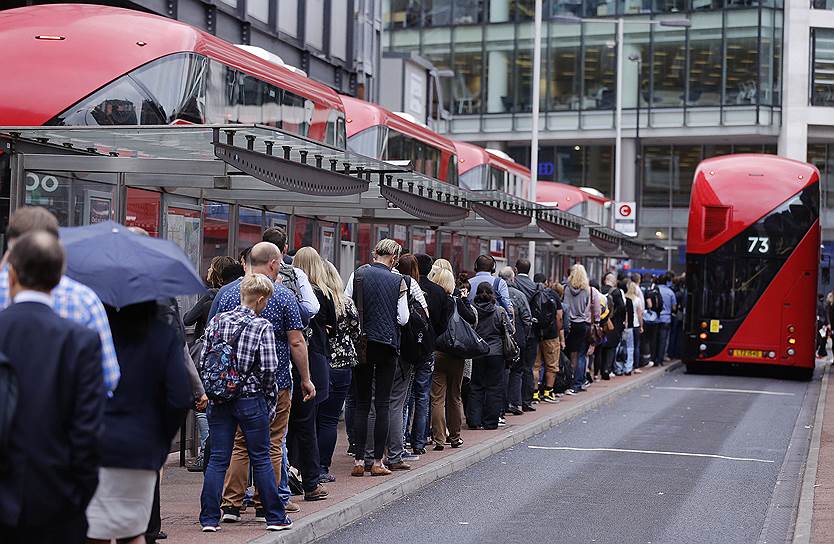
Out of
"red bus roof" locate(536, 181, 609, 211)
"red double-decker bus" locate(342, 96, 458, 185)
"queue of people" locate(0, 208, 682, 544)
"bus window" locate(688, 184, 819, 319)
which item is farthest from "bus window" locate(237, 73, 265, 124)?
"red bus roof" locate(536, 181, 609, 211)

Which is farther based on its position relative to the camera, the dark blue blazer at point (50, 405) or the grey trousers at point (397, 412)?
the grey trousers at point (397, 412)

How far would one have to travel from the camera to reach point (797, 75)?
187 ft

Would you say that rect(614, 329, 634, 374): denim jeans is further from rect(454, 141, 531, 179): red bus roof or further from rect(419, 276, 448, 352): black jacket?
rect(419, 276, 448, 352): black jacket

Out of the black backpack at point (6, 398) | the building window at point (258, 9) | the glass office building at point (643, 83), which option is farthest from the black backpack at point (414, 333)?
the glass office building at point (643, 83)

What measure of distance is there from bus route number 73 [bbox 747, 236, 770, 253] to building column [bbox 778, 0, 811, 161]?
31979 mm

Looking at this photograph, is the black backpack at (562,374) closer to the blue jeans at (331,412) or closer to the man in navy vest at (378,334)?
the man in navy vest at (378,334)

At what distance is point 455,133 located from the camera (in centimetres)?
6309

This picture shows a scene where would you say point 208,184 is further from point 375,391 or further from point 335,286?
point 335,286

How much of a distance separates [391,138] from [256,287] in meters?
12.8

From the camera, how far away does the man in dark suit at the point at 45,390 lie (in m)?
4.79

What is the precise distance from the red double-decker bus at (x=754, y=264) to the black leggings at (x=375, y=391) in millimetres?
16253

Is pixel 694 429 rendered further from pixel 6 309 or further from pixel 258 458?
pixel 6 309

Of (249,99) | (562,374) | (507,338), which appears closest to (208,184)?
(249,99)

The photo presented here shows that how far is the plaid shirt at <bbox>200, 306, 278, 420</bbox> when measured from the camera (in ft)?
27.1
